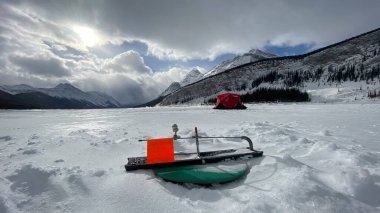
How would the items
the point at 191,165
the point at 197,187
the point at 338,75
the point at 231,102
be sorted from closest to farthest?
the point at 197,187
the point at 191,165
the point at 231,102
the point at 338,75

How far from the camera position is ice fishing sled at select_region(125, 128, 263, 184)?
5.36 metres

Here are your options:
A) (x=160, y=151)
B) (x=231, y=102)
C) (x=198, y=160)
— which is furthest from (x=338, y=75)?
(x=160, y=151)

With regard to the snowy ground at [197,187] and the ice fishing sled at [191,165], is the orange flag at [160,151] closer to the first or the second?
the ice fishing sled at [191,165]

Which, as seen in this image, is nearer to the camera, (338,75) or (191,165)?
(191,165)

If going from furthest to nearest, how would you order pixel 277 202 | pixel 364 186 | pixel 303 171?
pixel 303 171 < pixel 364 186 < pixel 277 202

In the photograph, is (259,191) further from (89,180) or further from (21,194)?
(21,194)

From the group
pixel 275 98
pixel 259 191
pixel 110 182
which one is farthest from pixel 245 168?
pixel 275 98

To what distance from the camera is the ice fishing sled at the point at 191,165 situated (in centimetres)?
536

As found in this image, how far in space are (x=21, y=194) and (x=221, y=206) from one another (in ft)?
13.5

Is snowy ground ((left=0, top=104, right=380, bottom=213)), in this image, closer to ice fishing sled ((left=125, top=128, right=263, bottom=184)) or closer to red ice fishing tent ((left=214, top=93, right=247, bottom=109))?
ice fishing sled ((left=125, top=128, right=263, bottom=184))

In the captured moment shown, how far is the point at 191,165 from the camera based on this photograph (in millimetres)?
6227

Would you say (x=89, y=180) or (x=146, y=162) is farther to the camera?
(x=146, y=162)

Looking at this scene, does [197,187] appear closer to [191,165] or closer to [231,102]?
[191,165]

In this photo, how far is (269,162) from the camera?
6293 mm
